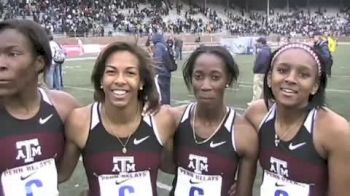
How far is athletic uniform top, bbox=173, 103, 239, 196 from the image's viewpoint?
302cm

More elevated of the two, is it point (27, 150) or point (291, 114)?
point (291, 114)

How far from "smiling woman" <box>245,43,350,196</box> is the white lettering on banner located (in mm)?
1231

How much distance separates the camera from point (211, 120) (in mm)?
3098

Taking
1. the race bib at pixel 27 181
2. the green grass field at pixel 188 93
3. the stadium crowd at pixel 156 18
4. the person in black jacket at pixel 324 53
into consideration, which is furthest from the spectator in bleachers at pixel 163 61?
the stadium crowd at pixel 156 18

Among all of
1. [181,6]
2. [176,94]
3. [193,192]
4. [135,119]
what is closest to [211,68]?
[135,119]

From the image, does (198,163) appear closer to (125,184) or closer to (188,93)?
(125,184)

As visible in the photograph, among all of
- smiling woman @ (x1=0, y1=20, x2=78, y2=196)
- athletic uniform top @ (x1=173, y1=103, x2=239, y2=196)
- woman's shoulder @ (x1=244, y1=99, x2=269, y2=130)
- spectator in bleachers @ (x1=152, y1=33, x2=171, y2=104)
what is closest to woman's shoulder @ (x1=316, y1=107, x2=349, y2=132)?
woman's shoulder @ (x1=244, y1=99, x2=269, y2=130)

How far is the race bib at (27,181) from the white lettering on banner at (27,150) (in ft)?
0.14

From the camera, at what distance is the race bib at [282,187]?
2.85m

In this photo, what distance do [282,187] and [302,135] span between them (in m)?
0.30

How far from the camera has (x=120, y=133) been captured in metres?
2.99

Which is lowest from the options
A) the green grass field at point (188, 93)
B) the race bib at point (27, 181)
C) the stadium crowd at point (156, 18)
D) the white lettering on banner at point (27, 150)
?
the green grass field at point (188, 93)

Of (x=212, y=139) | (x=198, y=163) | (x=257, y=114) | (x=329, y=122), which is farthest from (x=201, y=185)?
(x=329, y=122)

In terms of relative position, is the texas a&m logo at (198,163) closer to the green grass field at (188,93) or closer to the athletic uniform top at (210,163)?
the athletic uniform top at (210,163)
